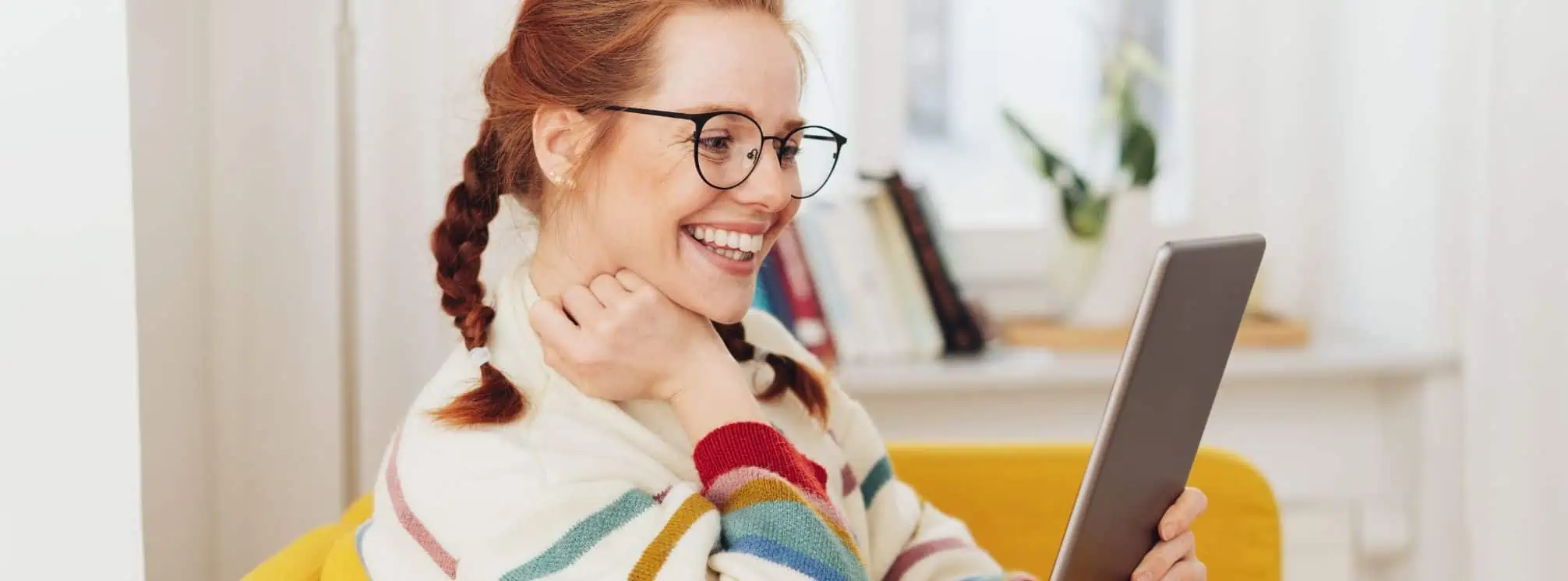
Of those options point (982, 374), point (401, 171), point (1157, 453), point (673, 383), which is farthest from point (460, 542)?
point (982, 374)

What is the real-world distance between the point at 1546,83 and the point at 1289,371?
48 cm

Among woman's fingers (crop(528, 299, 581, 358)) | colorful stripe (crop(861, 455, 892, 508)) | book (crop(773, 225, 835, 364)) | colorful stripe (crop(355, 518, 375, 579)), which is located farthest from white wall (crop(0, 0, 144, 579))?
book (crop(773, 225, 835, 364))

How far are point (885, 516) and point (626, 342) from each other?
0.37 meters

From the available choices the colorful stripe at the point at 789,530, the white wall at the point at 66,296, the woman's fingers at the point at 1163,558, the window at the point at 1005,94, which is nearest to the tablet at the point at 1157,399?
the woman's fingers at the point at 1163,558

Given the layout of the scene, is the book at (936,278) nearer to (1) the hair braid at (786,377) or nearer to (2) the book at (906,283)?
(2) the book at (906,283)

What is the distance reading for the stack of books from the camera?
1916 mm

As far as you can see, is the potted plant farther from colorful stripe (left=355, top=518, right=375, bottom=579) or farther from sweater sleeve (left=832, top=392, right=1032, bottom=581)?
colorful stripe (left=355, top=518, right=375, bottom=579)

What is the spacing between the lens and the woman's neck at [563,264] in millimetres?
1094

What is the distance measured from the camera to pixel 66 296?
1.00 meters

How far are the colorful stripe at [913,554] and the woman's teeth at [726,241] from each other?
366mm

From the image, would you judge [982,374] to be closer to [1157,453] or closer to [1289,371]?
[1289,371]

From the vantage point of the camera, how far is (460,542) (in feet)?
3.07

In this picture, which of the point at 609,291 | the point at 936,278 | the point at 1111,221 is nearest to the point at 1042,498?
the point at 936,278

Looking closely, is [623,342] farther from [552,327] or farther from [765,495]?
[765,495]
